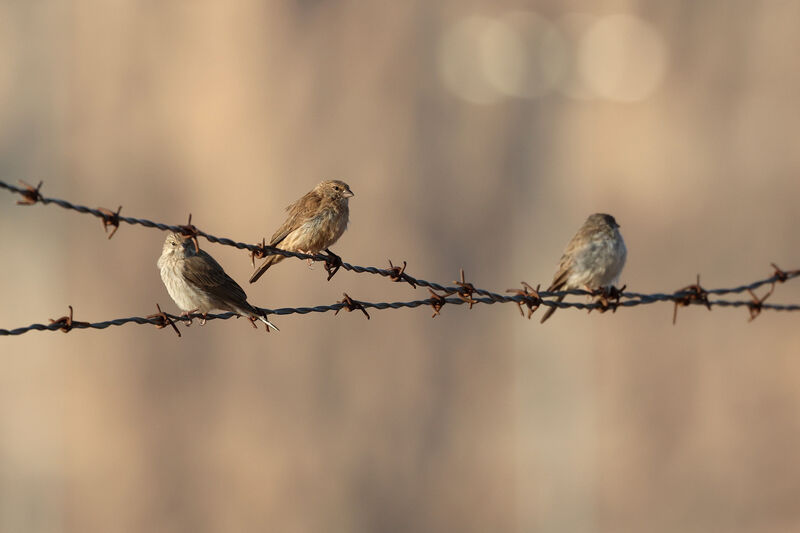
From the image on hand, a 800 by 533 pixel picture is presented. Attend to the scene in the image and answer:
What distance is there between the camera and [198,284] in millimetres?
8805

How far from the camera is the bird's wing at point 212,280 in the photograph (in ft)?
28.6

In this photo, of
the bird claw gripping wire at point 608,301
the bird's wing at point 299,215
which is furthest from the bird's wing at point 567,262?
the bird's wing at point 299,215

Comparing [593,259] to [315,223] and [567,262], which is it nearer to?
[567,262]

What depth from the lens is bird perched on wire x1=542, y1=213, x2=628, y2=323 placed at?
9.66 meters

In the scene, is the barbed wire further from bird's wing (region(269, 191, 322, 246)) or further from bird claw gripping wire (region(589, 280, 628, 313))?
bird's wing (region(269, 191, 322, 246))

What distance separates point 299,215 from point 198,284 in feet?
4.27

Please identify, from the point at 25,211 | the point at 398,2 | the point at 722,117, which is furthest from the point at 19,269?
the point at 722,117

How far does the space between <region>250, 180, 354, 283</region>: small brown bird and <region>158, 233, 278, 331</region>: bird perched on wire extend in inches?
28.0

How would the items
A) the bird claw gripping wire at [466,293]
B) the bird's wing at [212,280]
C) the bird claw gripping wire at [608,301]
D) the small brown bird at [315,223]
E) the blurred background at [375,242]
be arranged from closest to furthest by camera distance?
the bird claw gripping wire at [466,293] < the bird claw gripping wire at [608,301] < the bird's wing at [212,280] < the small brown bird at [315,223] < the blurred background at [375,242]

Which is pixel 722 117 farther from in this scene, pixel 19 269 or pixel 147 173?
pixel 19 269

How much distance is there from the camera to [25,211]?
28.8m

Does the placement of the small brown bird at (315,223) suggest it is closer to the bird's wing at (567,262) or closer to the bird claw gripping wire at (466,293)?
the bird's wing at (567,262)

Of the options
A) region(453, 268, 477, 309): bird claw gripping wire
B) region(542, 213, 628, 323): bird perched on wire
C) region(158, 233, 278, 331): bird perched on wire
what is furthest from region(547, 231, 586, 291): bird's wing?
region(453, 268, 477, 309): bird claw gripping wire

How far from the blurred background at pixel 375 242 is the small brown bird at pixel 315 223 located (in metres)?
15.0
